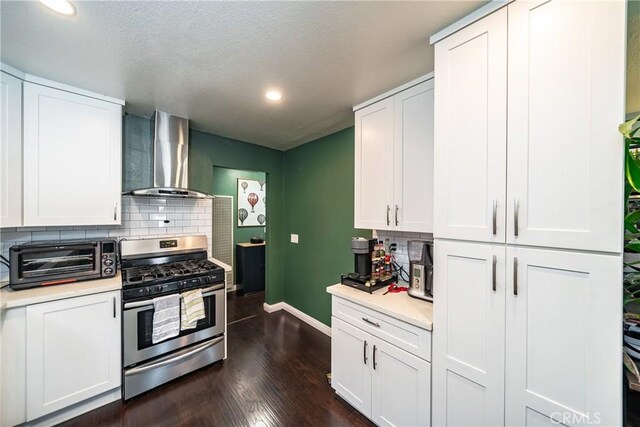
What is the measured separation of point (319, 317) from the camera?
3197 mm

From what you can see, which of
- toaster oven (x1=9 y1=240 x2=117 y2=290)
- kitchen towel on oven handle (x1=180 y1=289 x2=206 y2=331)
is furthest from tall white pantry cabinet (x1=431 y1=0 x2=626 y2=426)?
toaster oven (x1=9 y1=240 x2=117 y2=290)

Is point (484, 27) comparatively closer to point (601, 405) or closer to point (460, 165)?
point (460, 165)

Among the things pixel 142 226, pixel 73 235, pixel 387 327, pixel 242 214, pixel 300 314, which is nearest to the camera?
pixel 387 327

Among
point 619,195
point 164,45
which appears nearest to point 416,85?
point 619,195

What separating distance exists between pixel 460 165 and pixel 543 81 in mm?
450

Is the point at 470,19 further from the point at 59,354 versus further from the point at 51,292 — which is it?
the point at 59,354

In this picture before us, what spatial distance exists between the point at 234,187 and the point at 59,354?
340cm

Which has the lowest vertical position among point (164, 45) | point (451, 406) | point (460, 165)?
point (451, 406)

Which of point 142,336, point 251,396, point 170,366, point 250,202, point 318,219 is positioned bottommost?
point 251,396

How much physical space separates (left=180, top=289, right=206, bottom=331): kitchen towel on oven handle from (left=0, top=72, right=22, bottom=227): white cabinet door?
1.29 metres

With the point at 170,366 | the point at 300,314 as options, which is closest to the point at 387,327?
the point at 170,366

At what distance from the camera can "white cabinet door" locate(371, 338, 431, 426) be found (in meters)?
1.43

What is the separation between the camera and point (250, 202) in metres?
5.00

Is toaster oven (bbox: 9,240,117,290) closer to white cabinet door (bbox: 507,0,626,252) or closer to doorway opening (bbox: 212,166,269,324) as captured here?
doorway opening (bbox: 212,166,269,324)
